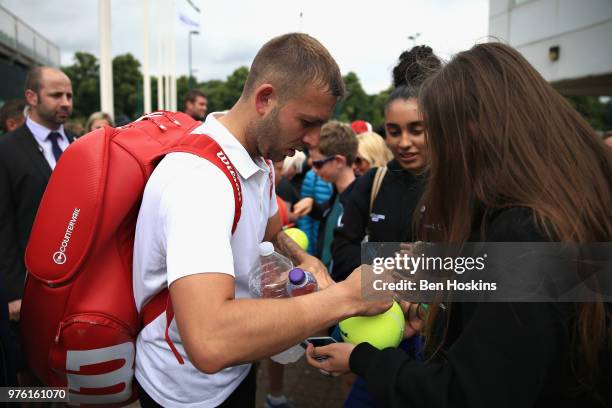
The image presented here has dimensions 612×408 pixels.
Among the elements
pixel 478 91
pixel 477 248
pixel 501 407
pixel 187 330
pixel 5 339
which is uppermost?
pixel 478 91

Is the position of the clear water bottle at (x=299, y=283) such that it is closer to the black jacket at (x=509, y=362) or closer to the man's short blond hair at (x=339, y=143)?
the black jacket at (x=509, y=362)

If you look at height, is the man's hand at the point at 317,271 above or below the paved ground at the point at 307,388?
above

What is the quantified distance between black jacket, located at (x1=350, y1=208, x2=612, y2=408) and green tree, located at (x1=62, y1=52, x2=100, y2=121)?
2313 inches

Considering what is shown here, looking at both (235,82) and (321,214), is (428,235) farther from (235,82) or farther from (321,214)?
(235,82)

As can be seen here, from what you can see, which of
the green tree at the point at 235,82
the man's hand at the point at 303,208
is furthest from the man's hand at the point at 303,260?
the green tree at the point at 235,82

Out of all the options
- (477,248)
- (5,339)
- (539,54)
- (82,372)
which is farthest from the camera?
(539,54)

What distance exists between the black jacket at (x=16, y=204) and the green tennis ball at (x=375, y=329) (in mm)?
2956

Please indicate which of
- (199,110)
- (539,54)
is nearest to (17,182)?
(199,110)

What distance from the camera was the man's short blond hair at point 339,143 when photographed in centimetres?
390

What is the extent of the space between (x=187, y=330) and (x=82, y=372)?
2.11ft

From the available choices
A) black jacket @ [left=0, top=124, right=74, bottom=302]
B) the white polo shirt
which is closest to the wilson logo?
the white polo shirt

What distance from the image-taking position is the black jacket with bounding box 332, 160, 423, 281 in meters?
2.59

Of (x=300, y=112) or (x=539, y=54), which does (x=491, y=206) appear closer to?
(x=300, y=112)

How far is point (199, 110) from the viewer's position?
28.4ft
